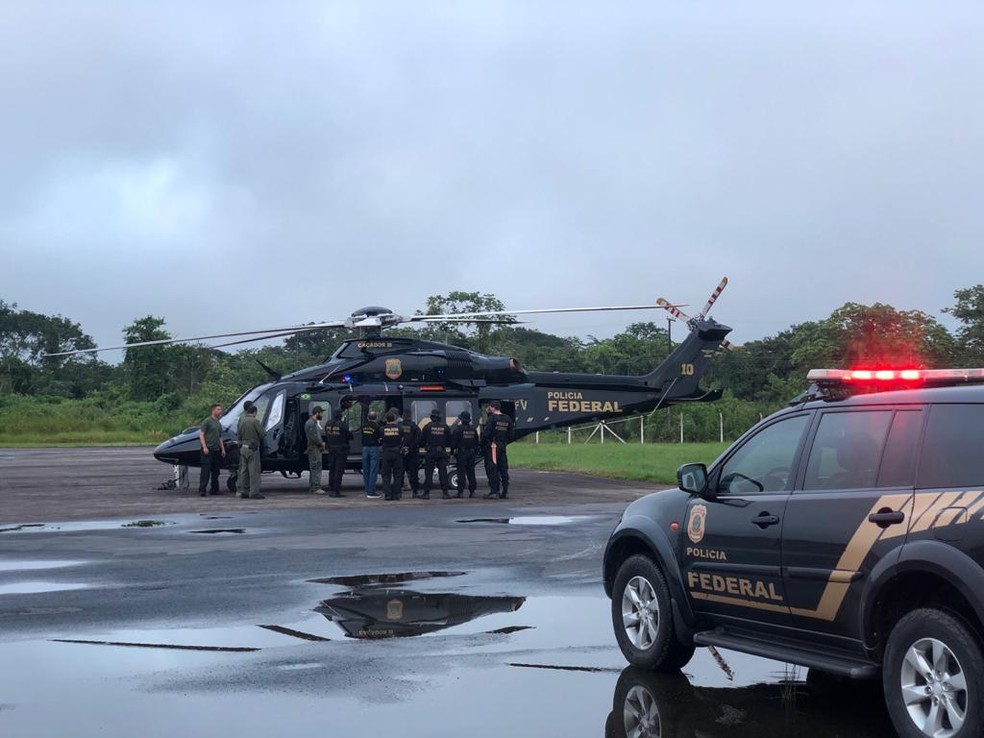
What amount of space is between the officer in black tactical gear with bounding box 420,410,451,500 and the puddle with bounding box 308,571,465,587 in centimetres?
1060

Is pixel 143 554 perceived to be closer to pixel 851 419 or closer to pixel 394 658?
pixel 394 658

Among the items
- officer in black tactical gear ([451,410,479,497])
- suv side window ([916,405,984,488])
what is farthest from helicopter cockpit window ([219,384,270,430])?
suv side window ([916,405,984,488])

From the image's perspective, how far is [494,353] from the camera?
6750 cm

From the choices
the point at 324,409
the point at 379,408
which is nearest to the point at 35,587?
the point at 324,409

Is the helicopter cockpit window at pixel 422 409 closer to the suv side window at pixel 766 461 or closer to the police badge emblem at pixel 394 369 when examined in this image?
the police badge emblem at pixel 394 369

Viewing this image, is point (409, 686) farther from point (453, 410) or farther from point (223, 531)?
point (453, 410)

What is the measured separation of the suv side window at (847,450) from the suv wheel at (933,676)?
845 millimetres

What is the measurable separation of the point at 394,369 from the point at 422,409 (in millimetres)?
996

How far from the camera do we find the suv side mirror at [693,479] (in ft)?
24.0

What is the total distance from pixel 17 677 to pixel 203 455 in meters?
15.7

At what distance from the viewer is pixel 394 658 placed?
25.6 feet

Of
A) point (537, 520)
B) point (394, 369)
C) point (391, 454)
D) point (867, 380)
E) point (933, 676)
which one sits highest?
point (394, 369)

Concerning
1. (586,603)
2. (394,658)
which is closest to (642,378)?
(586,603)

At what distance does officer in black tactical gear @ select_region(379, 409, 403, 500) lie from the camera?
2173cm
